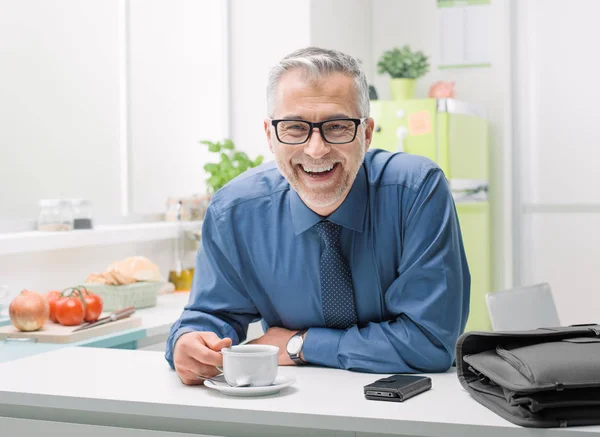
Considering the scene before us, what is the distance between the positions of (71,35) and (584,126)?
2966 millimetres

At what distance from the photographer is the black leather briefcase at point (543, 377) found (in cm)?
119

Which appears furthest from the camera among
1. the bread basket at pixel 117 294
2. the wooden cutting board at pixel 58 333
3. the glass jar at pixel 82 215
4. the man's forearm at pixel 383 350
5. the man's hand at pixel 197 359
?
the glass jar at pixel 82 215

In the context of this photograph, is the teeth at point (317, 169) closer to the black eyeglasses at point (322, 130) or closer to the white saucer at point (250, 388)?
the black eyeglasses at point (322, 130)

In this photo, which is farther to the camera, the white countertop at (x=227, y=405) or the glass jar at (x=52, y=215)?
the glass jar at (x=52, y=215)

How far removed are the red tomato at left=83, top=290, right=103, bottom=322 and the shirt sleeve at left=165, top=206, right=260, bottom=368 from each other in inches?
33.5

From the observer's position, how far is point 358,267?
184 cm

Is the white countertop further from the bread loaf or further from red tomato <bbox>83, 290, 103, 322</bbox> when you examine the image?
the bread loaf

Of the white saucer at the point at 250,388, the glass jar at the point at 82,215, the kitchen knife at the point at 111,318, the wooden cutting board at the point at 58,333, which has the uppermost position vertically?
the glass jar at the point at 82,215

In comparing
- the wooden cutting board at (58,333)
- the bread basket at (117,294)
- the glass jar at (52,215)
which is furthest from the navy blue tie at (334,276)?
the glass jar at (52,215)

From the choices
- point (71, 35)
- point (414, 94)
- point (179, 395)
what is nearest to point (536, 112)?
point (414, 94)

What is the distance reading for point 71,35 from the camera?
3.49m

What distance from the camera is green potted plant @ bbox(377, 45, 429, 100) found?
4.78 meters

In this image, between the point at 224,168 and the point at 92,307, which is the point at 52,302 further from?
the point at 224,168

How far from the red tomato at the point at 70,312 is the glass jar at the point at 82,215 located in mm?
777
